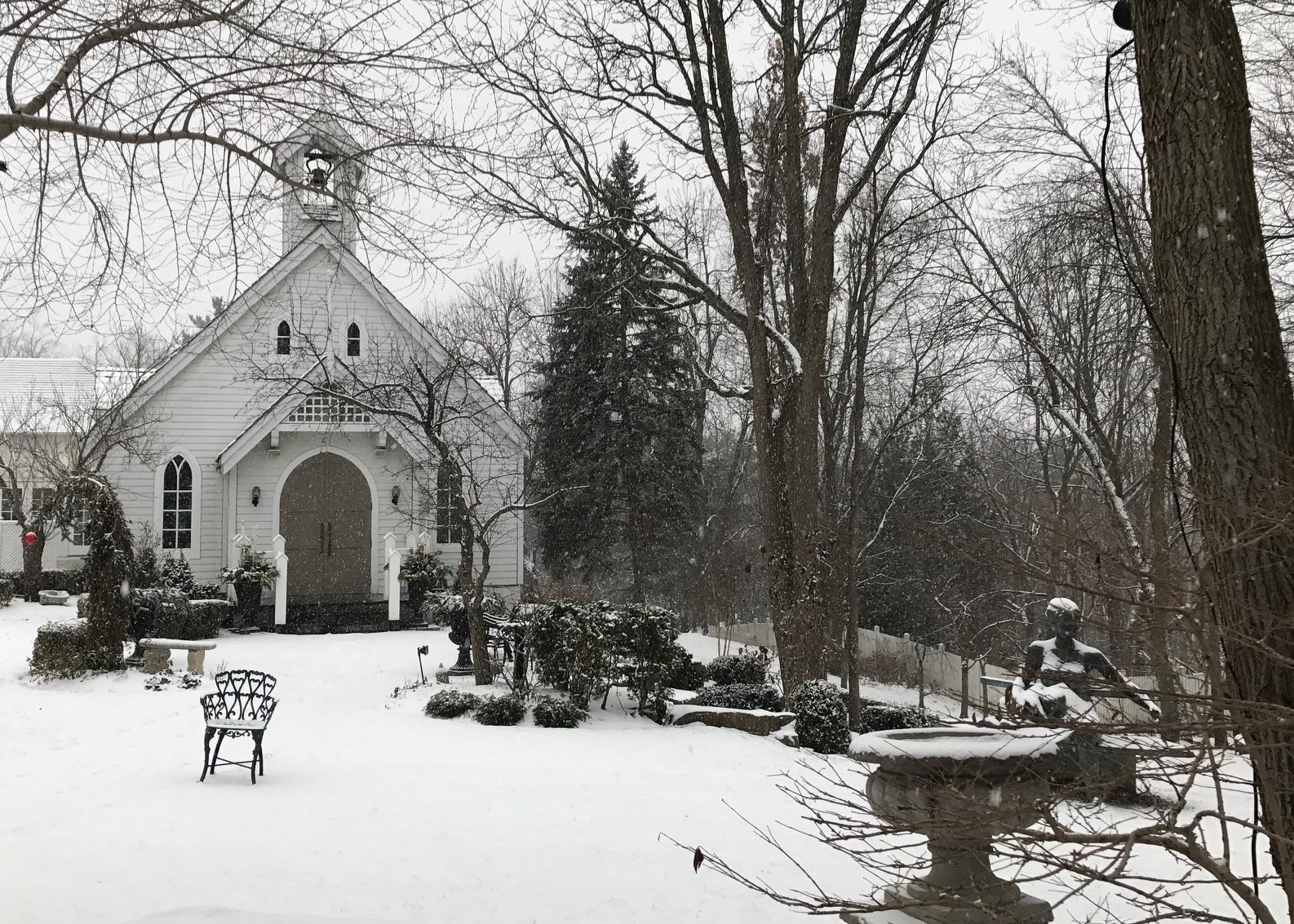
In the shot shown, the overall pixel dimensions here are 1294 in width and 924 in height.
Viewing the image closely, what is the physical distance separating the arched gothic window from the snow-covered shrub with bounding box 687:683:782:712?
13.2m

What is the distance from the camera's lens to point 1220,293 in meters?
3.47

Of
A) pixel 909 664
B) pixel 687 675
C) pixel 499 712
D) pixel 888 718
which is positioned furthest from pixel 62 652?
pixel 909 664

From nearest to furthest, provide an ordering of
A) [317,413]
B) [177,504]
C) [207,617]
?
[207,617], [317,413], [177,504]

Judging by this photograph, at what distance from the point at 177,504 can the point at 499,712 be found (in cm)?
1262

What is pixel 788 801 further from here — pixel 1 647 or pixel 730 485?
pixel 730 485

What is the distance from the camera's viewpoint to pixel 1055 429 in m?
20.2

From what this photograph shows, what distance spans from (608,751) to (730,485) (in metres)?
18.6

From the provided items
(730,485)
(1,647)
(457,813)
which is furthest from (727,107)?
(730,485)

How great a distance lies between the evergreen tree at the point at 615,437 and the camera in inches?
980

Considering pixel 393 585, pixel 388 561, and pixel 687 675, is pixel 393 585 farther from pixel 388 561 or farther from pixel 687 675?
pixel 687 675

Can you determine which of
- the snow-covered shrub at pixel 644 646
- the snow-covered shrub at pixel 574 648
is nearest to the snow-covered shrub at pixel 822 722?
the snow-covered shrub at pixel 644 646

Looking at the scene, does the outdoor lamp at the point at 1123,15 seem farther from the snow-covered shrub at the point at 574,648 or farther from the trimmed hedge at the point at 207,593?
the trimmed hedge at the point at 207,593

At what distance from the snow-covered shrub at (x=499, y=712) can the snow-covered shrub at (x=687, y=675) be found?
2.57 m

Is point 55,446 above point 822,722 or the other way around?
above
